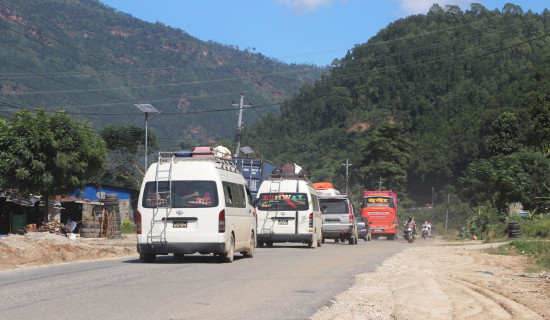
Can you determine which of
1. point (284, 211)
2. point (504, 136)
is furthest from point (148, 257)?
point (504, 136)

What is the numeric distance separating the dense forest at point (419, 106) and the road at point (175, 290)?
8206cm

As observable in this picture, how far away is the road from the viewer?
8.90 meters

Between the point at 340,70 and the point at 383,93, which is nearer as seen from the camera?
the point at 383,93

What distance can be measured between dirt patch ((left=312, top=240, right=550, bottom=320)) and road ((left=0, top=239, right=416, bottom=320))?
485mm

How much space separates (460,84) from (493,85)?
1238 centimetres

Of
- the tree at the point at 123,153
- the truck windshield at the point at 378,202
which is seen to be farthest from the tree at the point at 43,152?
the tree at the point at 123,153

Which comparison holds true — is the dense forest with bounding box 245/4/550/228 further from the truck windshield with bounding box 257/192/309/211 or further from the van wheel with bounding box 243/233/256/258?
the van wheel with bounding box 243/233/256/258

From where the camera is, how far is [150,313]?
28.7ft

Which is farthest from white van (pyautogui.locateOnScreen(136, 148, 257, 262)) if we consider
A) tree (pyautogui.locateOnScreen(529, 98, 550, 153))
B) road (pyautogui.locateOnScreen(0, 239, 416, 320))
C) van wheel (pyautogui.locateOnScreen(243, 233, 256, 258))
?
tree (pyautogui.locateOnScreen(529, 98, 550, 153))

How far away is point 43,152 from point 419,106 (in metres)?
128

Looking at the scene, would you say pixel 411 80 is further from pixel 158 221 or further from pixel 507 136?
pixel 158 221

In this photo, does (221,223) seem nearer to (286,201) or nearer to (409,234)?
(286,201)

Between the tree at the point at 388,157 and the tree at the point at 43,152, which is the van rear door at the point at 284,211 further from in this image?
the tree at the point at 388,157

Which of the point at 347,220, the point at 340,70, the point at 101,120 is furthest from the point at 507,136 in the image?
the point at 101,120
